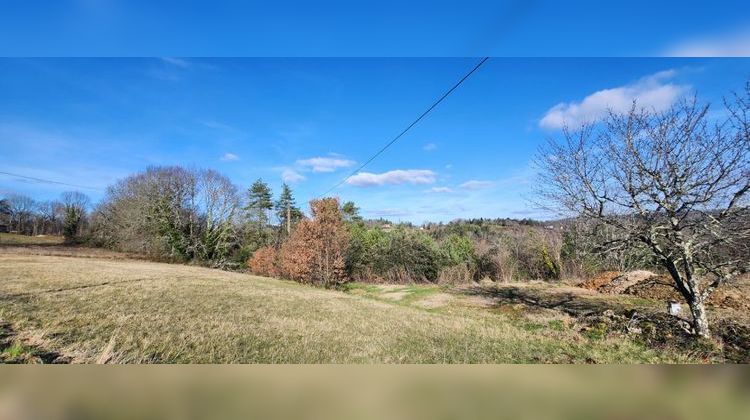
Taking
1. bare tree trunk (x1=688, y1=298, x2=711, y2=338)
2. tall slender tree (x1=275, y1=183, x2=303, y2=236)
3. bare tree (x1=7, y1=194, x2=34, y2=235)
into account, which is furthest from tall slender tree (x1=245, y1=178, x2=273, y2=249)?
bare tree trunk (x1=688, y1=298, x2=711, y2=338)

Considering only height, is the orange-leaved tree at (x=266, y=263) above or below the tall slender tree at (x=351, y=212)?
below

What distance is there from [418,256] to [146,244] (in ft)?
89.6

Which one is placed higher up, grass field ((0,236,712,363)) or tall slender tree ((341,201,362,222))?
tall slender tree ((341,201,362,222))

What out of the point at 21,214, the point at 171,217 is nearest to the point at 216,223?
the point at 171,217

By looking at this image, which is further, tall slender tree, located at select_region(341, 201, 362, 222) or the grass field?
tall slender tree, located at select_region(341, 201, 362, 222)

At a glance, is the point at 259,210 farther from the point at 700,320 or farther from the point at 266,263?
the point at 700,320

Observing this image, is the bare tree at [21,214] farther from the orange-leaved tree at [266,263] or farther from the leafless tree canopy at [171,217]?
the orange-leaved tree at [266,263]

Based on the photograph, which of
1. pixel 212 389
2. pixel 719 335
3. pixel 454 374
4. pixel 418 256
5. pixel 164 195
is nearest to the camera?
pixel 212 389

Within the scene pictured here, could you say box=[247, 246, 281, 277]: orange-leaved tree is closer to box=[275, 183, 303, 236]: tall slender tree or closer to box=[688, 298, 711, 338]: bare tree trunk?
box=[275, 183, 303, 236]: tall slender tree

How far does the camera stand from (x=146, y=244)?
36.7 meters

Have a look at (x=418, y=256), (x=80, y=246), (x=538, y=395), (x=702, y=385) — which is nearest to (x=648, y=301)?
(x=702, y=385)

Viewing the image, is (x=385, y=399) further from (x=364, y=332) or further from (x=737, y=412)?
(x=364, y=332)

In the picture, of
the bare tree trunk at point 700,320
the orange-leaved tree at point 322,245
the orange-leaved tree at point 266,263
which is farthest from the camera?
the orange-leaved tree at point 266,263

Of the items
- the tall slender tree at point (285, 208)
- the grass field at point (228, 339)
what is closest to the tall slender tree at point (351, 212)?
the tall slender tree at point (285, 208)
